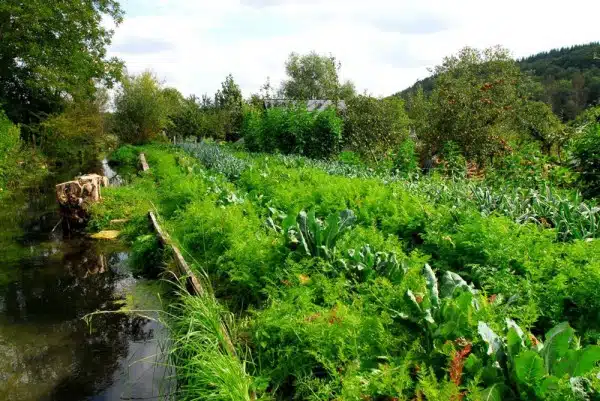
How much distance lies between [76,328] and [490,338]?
475 centimetres

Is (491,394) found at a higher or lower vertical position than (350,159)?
lower

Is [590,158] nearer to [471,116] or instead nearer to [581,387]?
[581,387]

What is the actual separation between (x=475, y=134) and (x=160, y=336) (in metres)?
9.84

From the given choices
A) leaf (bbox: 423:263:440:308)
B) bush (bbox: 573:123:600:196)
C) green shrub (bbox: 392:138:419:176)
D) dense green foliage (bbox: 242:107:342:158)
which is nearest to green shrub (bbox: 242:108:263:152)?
dense green foliage (bbox: 242:107:342:158)

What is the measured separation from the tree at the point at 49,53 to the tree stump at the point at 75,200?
1442 centimetres

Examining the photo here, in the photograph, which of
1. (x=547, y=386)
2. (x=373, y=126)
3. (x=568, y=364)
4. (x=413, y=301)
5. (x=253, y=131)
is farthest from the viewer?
(x=253, y=131)

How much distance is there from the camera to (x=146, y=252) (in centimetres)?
780

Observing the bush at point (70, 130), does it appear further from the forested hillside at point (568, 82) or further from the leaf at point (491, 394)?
the leaf at point (491, 394)

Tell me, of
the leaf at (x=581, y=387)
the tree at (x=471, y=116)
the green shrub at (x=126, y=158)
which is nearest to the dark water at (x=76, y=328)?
the leaf at (x=581, y=387)

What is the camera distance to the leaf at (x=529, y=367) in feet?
7.46

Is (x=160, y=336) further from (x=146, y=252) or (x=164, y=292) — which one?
(x=146, y=252)

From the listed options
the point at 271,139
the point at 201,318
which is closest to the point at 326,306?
the point at 201,318

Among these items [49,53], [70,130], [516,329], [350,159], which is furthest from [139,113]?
[516,329]

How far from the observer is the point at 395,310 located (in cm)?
307
